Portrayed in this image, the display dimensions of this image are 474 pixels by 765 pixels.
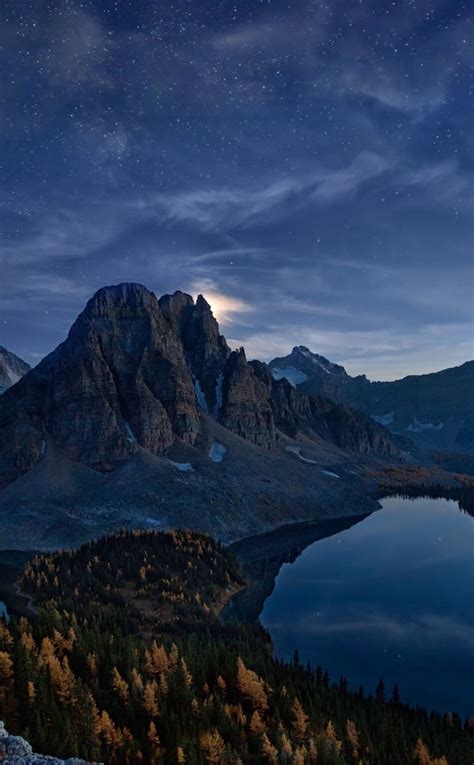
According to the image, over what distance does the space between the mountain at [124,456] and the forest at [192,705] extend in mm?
69447

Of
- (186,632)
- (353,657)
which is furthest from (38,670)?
(353,657)

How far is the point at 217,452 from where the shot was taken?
606 feet

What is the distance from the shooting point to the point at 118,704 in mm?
41094

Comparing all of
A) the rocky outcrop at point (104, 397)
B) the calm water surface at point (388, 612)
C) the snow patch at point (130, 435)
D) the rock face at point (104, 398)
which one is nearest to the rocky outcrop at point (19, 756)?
the calm water surface at point (388, 612)

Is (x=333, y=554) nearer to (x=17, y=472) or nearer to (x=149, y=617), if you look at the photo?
(x=149, y=617)

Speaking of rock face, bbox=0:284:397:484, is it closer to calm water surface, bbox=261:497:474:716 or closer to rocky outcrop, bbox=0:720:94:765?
calm water surface, bbox=261:497:474:716

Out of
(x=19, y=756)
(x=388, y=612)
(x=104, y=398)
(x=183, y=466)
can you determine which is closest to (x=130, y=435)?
(x=104, y=398)

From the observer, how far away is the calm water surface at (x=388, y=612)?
186 ft

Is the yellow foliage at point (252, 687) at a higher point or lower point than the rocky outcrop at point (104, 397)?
lower

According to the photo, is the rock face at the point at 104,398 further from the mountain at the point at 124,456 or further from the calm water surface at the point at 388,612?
the calm water surface at the point at 388,612

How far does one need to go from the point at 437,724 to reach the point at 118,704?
26.2 meters

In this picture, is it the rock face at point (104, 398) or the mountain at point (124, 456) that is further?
the rock face at point (104, 398)

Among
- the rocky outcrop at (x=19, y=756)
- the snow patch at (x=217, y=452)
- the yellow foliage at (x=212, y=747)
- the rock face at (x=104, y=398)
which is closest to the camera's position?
the rocky outcrop at (x=19, y=756)

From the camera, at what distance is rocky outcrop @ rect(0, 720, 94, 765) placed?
23.4 metres
